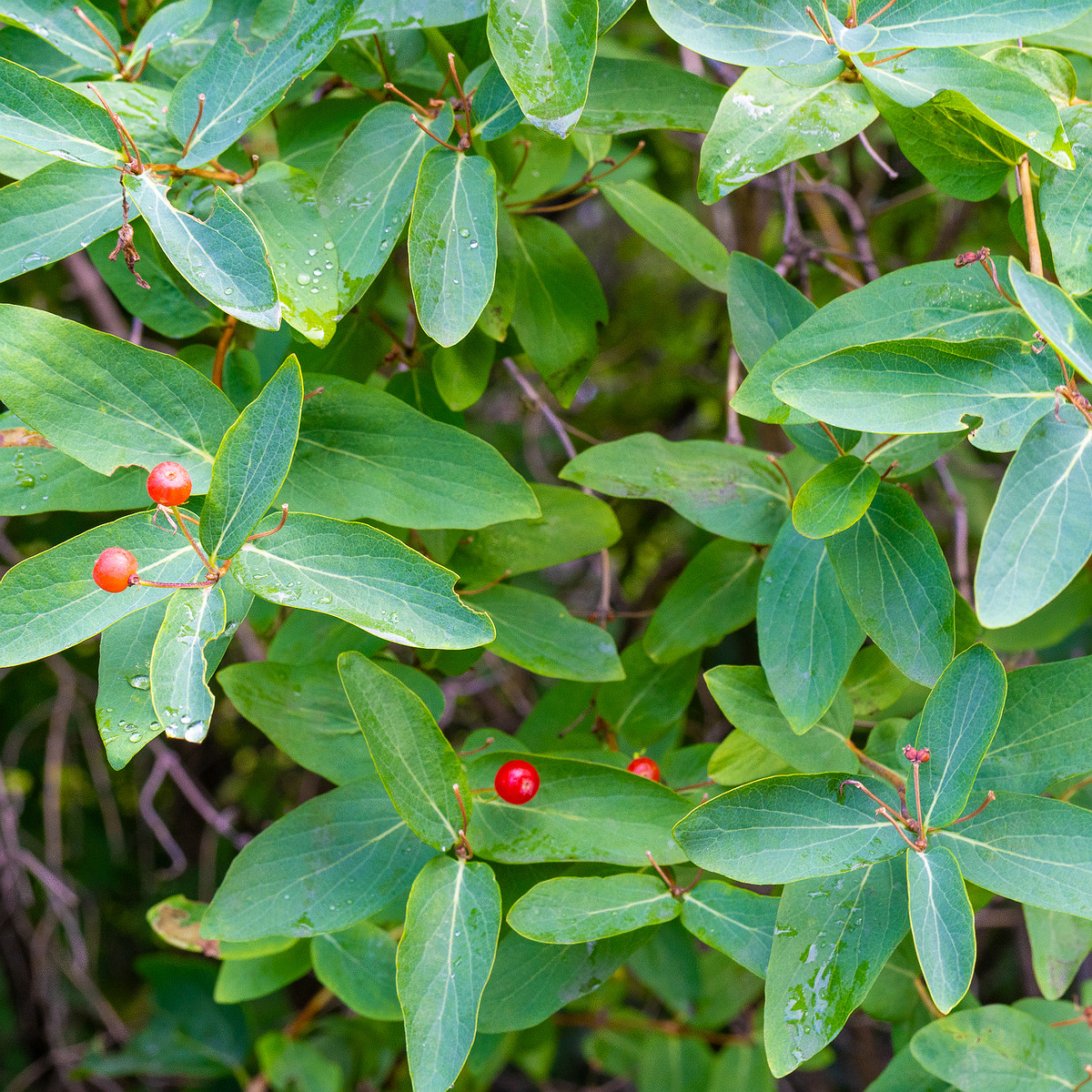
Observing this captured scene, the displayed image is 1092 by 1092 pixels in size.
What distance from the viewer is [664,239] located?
4.42 feet

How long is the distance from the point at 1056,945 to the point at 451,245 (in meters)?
1.26

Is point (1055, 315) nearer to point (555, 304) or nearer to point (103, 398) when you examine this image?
point (555, 304)

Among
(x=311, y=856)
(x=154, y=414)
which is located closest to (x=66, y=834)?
(x=311, y=856)

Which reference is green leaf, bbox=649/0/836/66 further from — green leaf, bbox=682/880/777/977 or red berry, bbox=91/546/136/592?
green leaf, bbox=682/880/777/977

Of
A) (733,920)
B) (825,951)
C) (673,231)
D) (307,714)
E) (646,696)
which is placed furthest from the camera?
(646,696)

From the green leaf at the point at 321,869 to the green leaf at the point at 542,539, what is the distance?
1.20ft

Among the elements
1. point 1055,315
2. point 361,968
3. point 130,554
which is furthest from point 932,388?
point 361,968

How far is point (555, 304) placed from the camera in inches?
55.0

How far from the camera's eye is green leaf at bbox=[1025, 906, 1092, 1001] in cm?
125

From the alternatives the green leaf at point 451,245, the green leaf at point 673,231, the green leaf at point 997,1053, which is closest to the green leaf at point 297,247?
the green leaf at point 451,245

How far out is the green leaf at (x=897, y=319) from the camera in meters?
1.01

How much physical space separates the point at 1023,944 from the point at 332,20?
2.46 metres

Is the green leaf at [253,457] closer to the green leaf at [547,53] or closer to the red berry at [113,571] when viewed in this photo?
the red berry at [113,571]

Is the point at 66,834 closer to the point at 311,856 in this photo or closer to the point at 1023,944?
the point at 311,856
